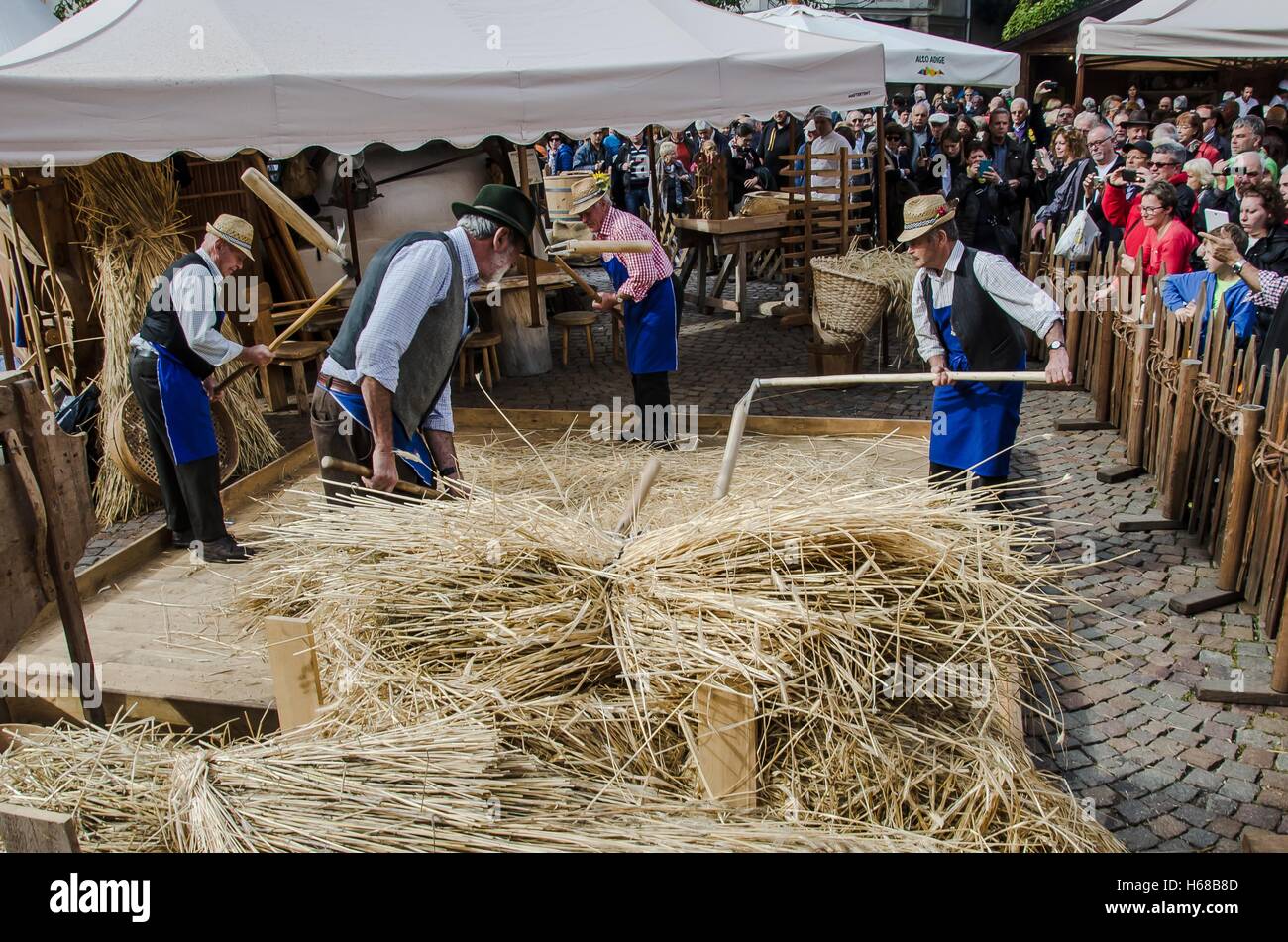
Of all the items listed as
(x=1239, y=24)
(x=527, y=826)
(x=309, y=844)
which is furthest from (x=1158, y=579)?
(x=1239, y=24)

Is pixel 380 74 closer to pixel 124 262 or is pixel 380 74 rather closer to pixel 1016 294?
pixel 124 262

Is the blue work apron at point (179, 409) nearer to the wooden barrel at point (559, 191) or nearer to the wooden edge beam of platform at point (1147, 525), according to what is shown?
the wooden barrel at point (559, 191)

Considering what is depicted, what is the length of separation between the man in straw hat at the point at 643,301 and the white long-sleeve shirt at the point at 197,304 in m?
2.18

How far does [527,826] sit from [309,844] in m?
0.46

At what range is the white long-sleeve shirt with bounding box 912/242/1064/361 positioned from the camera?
4.48 meters

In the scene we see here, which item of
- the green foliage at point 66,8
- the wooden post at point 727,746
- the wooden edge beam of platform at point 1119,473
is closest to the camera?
the wooden post at point 727,746

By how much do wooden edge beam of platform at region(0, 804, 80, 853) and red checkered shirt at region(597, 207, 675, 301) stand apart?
4797 millimetres

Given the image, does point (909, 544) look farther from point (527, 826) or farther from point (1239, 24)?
point (1239, 24)

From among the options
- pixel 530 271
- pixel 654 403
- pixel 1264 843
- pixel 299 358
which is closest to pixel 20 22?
pixel 299 358

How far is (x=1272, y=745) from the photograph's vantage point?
366cm

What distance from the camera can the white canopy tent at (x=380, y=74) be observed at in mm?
5770

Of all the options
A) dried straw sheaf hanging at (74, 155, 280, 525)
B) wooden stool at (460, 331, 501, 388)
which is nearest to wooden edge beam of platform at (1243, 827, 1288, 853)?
dried straw sheaf hanging at (74, 155, 280, 525)

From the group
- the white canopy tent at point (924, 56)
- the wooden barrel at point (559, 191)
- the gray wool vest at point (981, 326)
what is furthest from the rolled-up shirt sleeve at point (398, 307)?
the white canopy tent at point (924, 56)

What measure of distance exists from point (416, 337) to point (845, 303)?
4.94 meters
